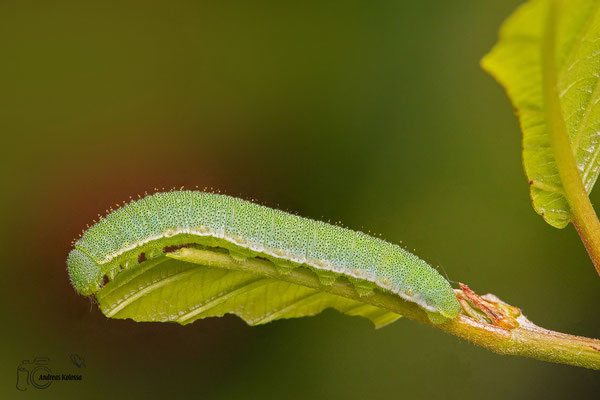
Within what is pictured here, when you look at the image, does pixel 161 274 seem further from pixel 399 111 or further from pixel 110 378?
pixel 399 111

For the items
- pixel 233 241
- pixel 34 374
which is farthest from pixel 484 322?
pixel 34 374

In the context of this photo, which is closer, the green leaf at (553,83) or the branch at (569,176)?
the green leaf at (553,83)

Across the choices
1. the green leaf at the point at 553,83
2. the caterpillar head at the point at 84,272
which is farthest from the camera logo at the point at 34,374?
the green leaf at the point at 553,83

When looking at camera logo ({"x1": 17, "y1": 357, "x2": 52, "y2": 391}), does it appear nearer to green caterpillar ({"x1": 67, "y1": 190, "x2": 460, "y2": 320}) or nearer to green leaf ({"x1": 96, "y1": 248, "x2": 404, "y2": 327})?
green caterpillar ({"x1": 67, "y1": 190, "x2": 460, "y2": 320})

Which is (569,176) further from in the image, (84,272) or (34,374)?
(34,374)

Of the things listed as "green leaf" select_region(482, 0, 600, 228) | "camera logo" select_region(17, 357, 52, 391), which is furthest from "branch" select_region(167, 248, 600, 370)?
"camera logo" select_region(17, 357, 52, 391)

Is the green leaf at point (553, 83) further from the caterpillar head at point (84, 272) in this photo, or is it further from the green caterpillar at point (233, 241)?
the caterpillar head at point (84, 272)
